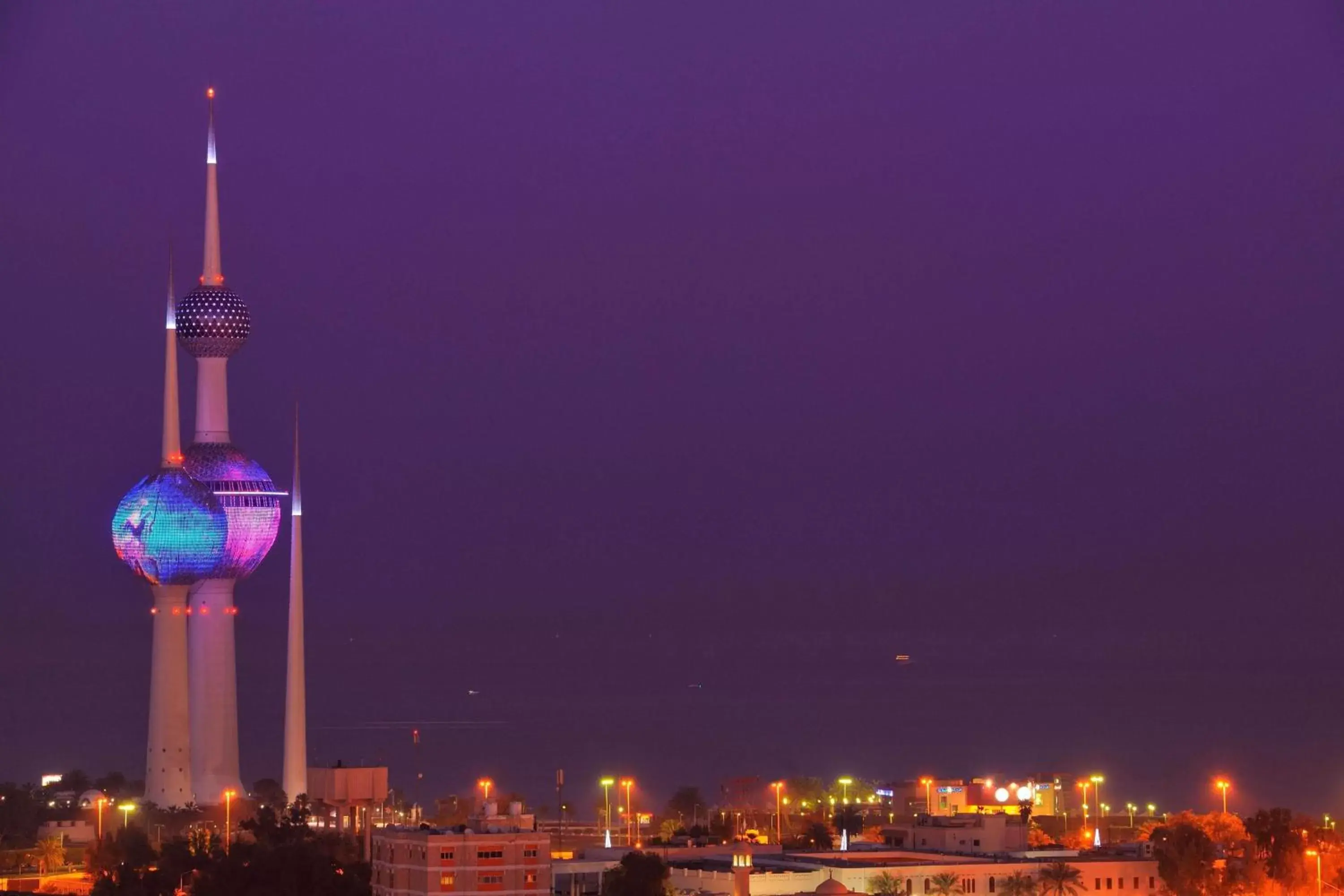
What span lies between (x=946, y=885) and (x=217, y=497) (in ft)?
331

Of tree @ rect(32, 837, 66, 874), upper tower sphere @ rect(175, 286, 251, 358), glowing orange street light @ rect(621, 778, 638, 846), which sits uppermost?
upper tower sphere @ rect(175, 286, 251, 358)

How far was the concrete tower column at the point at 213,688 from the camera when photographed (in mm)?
182375

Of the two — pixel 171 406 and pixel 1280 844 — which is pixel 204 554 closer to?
pixel 171 406

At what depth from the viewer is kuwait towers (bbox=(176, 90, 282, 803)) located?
185 meters

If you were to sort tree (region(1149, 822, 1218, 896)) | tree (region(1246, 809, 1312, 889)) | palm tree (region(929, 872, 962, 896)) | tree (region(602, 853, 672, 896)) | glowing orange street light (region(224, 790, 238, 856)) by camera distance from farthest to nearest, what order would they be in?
glowing orange street light (region(224, 790, 238, 856))
tree (region(1246, 809, 1312, 889))
tree (region(1149, 822, 1218, 896))
palm tree (region(929, 872, 962, 896))
tree (region(602, 853, 672, 896))

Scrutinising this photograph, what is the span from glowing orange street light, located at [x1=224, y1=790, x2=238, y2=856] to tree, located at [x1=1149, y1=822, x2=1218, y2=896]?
1498 inches

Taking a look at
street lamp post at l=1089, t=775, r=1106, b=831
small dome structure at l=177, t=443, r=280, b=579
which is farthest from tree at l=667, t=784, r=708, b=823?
small dome structure at l=177, t=443, r=280, b=579

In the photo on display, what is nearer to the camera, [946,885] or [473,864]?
[473,864]

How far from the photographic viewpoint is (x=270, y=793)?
174m

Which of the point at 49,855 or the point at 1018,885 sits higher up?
the point at 49,855

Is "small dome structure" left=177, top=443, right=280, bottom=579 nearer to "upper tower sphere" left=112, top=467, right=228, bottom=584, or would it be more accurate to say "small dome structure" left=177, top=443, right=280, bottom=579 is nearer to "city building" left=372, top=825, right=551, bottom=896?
"upper tower sphere" left=112, top=467, right=228, bottom=584

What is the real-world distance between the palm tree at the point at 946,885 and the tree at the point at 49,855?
150 feet

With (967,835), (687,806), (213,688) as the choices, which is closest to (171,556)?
(213,688)

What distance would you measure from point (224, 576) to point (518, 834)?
99.6 m
